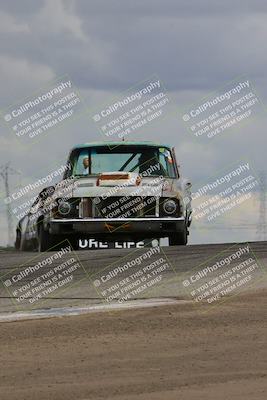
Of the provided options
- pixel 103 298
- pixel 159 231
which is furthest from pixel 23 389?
pixel 159 231

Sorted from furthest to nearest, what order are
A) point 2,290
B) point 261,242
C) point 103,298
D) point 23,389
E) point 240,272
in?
point 261,242 < point 240,272 < point 2,290 < point 103,298 < point 23,389

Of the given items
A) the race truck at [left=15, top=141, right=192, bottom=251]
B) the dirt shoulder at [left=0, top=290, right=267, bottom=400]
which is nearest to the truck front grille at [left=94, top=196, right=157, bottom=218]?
the race truck at [left=15, top=141, right=192, bottom=251]

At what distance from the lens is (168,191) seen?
21.1m

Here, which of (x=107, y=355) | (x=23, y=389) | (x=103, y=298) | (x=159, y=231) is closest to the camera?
(x=23, y=389)

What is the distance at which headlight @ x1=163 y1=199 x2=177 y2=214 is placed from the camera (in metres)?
21.0

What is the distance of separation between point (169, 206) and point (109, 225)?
3.50 ft

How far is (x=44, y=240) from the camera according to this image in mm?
21797

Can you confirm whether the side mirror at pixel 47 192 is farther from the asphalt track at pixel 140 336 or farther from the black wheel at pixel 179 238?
the black wheel at pixel 179 238

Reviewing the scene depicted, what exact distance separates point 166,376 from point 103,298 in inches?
215

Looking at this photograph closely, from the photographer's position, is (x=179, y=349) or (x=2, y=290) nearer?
(x=179, y=349)

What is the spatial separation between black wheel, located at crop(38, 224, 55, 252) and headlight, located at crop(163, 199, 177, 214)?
217cm

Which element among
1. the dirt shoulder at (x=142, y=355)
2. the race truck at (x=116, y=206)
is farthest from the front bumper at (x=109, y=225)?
the dirt shoulder at (x=142, y=355)

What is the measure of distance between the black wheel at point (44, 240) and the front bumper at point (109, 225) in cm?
67

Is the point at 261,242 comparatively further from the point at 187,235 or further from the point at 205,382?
the point at 205,382
